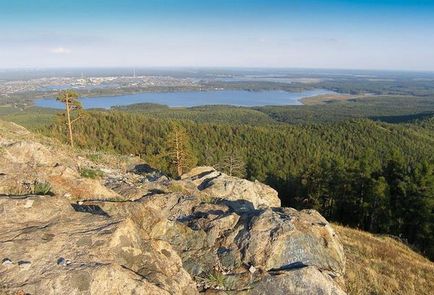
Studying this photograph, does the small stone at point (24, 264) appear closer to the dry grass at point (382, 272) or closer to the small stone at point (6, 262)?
the small stone at point (6, 262)

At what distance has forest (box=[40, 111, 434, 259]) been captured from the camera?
41125 mm

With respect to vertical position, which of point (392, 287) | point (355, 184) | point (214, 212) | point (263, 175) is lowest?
point (263, 175)

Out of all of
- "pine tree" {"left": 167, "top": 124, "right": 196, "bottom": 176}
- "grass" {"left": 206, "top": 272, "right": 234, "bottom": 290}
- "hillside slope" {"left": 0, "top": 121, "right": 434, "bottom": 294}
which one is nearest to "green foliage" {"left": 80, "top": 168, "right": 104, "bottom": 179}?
"hillside slope" {"left": 0, "top": 121, "right": 434, "bottom": 294}

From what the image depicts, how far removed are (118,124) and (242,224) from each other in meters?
105

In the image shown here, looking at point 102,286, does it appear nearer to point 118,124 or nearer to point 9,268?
point 9,268

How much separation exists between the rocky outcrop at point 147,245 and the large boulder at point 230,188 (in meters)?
7.90

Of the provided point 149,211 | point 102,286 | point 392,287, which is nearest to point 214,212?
point 149,211

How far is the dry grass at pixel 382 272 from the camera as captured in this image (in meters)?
12.5

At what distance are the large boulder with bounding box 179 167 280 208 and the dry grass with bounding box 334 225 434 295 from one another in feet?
20.9

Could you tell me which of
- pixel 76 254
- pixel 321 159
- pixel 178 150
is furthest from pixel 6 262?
pixel 321 159

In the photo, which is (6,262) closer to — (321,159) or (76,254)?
(76,254)

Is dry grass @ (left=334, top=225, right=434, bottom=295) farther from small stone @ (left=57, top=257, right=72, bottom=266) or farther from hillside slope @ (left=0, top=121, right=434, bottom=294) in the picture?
small stone @ (left=57, top=257, right=72, bottom=266)

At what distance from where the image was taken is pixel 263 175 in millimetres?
70938

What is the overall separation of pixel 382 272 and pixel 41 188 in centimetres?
1345
